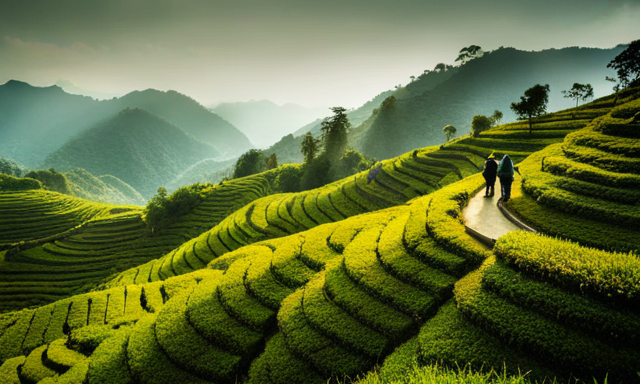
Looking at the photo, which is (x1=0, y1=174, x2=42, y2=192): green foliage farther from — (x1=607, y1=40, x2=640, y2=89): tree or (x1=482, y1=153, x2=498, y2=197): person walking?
(x1=607, y1=40, x2=640, y2=89): tree

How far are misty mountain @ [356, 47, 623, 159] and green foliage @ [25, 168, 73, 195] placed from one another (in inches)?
4410

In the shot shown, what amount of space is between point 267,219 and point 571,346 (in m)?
27.6

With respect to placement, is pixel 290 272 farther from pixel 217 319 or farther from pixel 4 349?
pixel 4 349

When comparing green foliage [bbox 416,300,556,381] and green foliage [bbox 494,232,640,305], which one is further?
green foliage [bbox 416,300,556,381]

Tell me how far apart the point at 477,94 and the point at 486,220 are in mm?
147763

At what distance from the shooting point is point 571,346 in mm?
4938

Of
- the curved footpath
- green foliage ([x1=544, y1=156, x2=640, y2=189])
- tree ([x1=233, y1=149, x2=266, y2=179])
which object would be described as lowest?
the curved footpath

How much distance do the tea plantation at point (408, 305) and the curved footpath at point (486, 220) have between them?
0.37 m

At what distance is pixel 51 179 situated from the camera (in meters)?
91.9

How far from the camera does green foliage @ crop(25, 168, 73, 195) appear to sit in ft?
295

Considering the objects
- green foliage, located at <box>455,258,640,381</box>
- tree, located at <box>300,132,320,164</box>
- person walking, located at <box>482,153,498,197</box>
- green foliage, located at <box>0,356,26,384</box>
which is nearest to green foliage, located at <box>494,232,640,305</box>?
green foliage, located at <box>455,258,640,381</box>

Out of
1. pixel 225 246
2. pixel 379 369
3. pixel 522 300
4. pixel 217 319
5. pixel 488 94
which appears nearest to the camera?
pixel 522 300

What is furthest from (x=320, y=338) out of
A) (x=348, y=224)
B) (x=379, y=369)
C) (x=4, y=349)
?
(x=4, y=349)

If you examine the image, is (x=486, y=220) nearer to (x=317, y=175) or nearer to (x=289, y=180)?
(x=317, y=175)
